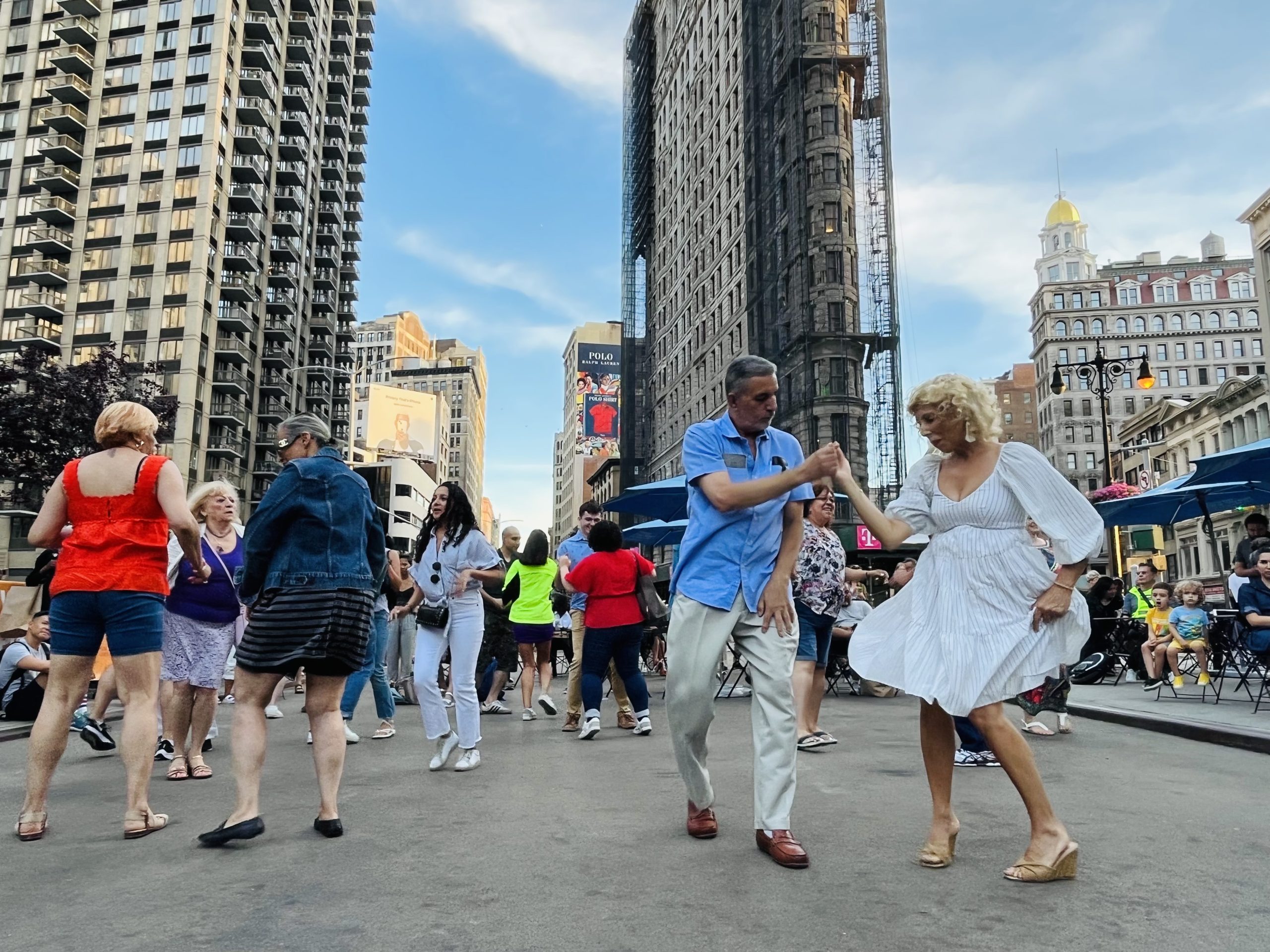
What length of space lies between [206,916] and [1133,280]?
128745 mm

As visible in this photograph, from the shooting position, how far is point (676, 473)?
7200cm

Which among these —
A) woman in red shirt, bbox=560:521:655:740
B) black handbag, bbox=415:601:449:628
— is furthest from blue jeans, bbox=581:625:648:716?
black handbag, bbox=415:601:449:628

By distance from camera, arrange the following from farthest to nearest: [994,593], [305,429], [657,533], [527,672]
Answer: [657,533], [527,672], [305,429], [994,593]

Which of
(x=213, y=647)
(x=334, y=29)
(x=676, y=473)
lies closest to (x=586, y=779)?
(x=213, y=647)

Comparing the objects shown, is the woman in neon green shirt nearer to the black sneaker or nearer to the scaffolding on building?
the black sneaker

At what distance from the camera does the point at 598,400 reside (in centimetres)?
14700

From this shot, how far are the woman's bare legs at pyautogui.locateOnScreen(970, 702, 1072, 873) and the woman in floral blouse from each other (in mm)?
3676

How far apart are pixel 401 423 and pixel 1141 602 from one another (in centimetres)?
9197

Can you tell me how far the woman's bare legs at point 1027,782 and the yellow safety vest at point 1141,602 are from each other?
13352 millimetres

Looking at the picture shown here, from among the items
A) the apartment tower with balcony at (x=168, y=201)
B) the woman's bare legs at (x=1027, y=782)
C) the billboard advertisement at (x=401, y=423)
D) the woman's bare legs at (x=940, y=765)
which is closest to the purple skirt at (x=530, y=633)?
the woman's bare legs at (x=940, y=765)

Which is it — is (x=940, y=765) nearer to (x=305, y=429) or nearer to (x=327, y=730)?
(x=327, y=730)

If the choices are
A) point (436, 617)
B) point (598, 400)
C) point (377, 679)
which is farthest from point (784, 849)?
point (598, 400)

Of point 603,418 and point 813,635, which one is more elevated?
point 603,418

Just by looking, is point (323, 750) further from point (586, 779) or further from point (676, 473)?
point (676, 473)
